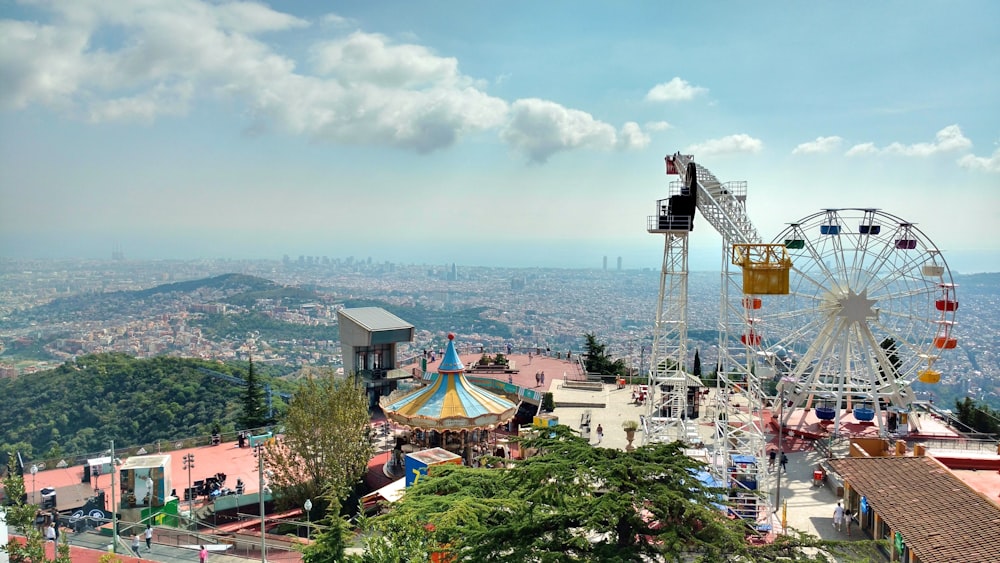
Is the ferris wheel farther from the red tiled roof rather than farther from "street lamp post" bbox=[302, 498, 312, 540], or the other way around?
"street lamp post" bbox=[302, 498, 312, 540]

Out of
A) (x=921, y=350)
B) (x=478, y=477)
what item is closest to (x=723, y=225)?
(x=921, y=350)

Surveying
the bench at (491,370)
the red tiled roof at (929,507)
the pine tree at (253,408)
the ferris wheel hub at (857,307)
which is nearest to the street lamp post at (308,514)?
the red tiled roof at (929,507)

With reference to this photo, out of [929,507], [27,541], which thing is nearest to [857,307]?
[929,507]

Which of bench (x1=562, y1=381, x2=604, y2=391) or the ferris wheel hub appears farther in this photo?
bench (x1=562, y1=381, x2=604, y2=391)

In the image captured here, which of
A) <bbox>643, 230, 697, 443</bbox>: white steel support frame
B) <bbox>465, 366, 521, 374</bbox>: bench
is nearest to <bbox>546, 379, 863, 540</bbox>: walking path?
<bbox>643, 230, 697, 443</bbox>: white steel support frame

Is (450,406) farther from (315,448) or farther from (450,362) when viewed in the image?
(315,448)

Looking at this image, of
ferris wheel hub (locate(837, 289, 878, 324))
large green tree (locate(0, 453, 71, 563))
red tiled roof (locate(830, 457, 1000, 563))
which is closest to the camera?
red tiled roof (locate(830, 457, 1000, 563))

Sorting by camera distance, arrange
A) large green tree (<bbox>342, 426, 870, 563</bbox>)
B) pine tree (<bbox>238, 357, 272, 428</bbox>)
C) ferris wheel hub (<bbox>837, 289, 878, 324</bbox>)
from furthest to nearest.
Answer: pine tree (<bbox>238, 357, 272, 428</bbox>) → ferris wheel hub (<bbox>837, 289, 878, 324</bbox>) → large green tree (<bbox>342, 426, 870, 563</bbox>)

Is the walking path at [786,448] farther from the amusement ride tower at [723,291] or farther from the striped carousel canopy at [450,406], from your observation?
the striped carousel canopy at [450,406]

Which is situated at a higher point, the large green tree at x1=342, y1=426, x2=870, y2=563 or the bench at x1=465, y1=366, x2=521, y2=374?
the large green tree at x1=342, y1=426, x2=870, y2=563
